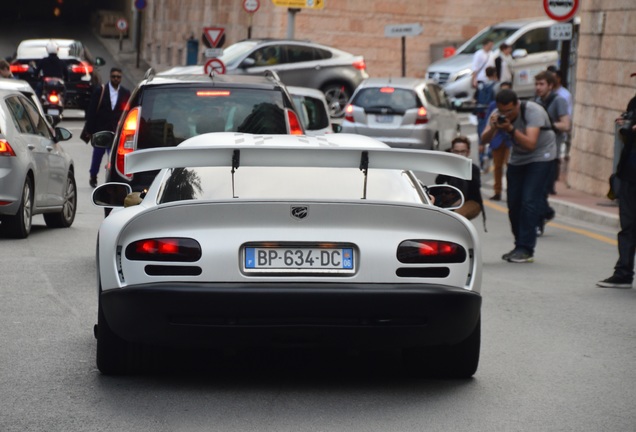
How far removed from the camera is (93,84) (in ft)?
121

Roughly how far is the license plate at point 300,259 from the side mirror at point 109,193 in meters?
1.95

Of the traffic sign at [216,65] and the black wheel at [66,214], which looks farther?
the traffic sign at [216,65]

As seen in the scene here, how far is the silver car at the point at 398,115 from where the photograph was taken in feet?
94.3

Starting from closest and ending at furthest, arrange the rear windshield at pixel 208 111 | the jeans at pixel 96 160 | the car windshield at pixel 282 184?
the car windshield at pixel 282 184 < the rear windshield at pixel 208 111 < the jeans at pixel 96 160

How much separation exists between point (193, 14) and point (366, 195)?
51720mm

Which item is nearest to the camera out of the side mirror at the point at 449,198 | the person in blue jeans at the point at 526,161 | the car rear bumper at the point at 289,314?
the car rear bumper at the point at 289,314

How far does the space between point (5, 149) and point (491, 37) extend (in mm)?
28755

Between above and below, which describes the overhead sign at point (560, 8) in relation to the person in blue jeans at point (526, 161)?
above

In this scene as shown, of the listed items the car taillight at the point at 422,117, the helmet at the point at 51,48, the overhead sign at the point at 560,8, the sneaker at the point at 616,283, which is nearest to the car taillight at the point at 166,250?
the sneaker at the point at 616,283

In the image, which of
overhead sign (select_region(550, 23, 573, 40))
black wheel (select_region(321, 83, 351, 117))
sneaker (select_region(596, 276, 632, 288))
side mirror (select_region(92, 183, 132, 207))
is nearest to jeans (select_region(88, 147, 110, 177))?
overhead sign (select_region(550, 23, 573, 40))

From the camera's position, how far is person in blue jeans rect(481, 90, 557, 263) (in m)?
13.9

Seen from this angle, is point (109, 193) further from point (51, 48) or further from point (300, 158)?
point (51, 48)

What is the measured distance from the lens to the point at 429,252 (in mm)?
7336

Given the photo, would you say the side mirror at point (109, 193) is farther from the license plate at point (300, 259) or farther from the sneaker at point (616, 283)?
the sneaker at point (616, 283)
